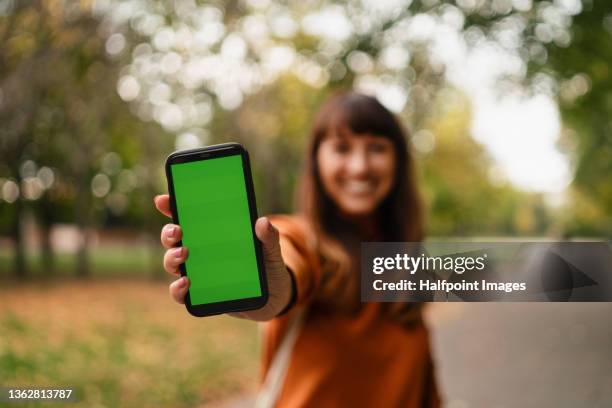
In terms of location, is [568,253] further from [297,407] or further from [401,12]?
[401,12]

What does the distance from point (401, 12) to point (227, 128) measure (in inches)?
288

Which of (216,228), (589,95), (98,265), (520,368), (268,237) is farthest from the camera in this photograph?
(98,265)

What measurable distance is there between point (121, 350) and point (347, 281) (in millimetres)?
7945

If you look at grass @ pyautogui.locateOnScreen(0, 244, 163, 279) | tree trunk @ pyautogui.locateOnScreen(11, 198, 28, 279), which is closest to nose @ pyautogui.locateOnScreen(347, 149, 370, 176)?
tree trunk @ pyautogui.locateOnScreen(11, 198, 28, 279)

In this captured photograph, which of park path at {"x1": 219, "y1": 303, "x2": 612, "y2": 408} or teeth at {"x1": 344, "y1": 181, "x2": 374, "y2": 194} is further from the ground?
teeth at {"x1": 344, "y1": 181, "x2": 374, "y2": 194}

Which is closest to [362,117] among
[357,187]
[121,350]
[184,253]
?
[357,187]

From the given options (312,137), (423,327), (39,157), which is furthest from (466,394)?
(39,157)

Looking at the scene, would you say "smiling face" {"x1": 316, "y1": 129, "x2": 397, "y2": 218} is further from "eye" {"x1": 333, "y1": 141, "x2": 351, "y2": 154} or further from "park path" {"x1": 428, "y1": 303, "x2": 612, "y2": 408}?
"park path" {"x1": 428, "y1": 303, "x2": 612, "y2": 408}

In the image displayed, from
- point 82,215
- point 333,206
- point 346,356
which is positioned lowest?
point 346,356

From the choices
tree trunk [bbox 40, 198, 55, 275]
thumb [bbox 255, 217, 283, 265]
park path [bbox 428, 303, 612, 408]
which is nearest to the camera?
thumb [bbox 255, 217, 283, 265]

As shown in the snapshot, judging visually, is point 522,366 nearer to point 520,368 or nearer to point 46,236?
point 520,368

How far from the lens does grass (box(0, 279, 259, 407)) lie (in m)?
6.96

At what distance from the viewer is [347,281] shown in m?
2.06

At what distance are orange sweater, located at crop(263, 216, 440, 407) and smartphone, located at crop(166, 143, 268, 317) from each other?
0.59 meters
